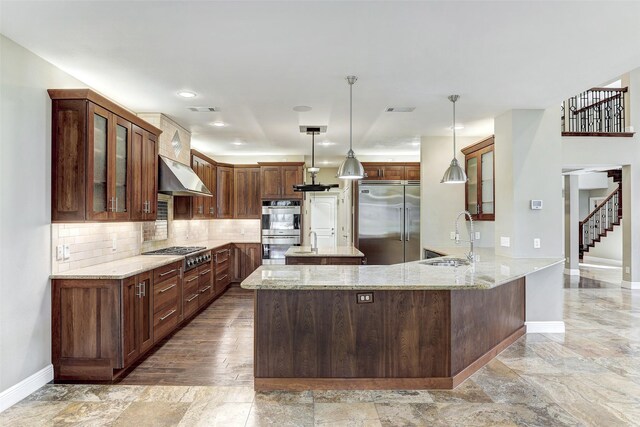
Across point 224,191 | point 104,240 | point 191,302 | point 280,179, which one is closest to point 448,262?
point 191,302

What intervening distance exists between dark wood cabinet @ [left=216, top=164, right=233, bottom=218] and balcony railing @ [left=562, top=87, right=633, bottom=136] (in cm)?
651

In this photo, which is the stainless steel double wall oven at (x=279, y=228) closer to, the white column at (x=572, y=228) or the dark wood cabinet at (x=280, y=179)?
the dark wood cabinet at (x=280, y=179)

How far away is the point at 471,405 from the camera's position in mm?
2828

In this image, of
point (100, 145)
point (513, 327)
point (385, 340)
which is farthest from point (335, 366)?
point (100, 145)

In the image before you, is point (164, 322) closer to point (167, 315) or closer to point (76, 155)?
point (167, 315)

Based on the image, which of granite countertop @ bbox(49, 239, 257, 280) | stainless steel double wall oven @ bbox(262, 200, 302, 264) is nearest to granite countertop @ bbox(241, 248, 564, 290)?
granite countertop @ bbox(49, 239, 257, 280)

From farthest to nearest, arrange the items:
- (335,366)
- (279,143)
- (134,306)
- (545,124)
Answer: (279,143) → (545,124) → (134,306) → (335,366)

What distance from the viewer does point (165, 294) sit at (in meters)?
4.18

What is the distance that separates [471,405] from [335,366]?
1.03 m

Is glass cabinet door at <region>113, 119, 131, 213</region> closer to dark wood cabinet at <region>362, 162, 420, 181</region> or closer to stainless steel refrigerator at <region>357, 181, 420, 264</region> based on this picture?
stainless steel refrigerator at <region>357, 181, 420, 264</region>

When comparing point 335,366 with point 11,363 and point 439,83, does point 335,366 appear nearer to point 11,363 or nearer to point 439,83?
point 11,363

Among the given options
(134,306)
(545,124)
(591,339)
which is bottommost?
(591,339)

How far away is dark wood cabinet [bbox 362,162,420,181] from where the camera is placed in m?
7.48

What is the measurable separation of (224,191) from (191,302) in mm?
3177
